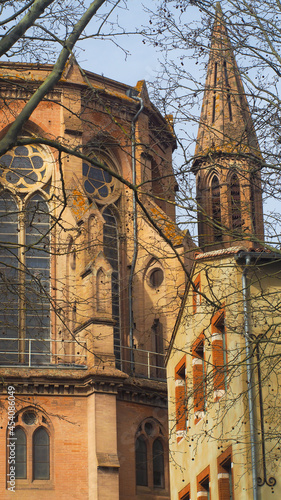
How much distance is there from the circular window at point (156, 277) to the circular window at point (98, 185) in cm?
278

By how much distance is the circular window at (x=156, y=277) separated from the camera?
41.0 meters

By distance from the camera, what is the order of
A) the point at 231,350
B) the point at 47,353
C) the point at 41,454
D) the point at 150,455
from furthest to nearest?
the point at 47,353 → the point at 150,455 → the point at 41,454 → the point at 231,350

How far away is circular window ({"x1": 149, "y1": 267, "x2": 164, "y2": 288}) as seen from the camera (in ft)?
135

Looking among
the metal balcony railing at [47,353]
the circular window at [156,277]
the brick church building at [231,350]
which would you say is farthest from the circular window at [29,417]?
the circular window at [156,277]

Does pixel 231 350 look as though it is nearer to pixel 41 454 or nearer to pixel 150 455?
pixel 41 454

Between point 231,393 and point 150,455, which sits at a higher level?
point 150,455

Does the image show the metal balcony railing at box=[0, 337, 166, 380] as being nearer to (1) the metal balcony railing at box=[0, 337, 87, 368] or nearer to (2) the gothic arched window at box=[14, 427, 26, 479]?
(1) the metal balcony railing at box=[0, 337, 87, 368]

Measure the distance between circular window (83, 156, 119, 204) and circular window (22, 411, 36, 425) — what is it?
26.6 ft

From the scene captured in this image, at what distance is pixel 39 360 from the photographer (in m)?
38.4

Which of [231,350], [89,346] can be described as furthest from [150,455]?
[231,350]

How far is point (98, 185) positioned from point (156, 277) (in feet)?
11.7

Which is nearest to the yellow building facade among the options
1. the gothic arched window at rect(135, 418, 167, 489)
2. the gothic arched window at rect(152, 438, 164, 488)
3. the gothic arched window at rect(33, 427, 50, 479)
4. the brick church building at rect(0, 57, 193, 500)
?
the brick church building at rect(0, 57, 193, 500)

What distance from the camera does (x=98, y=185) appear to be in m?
41.7

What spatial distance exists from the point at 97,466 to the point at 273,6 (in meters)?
18.8
